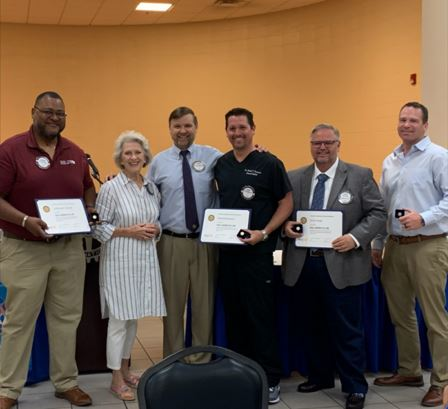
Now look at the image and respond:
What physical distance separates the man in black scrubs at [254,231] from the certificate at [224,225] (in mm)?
58

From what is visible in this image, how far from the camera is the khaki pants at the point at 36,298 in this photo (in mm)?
3832

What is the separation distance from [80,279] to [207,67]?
272 inches

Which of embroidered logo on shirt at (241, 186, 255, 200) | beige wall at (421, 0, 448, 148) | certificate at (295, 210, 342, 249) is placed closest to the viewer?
certificate at (295, 210, 342, 249)

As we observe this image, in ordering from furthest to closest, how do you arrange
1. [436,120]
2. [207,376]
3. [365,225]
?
[436,120] → [365,225] → [207,376]

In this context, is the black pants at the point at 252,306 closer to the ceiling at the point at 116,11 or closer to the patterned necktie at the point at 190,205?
the patterned necktie at the point at 190,205

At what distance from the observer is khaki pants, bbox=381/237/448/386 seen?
4.03 m

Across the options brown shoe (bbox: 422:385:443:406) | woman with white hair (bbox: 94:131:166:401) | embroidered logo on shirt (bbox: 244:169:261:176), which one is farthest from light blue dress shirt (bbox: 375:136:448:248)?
woman with white hair (bbox: 94:131:166:401)

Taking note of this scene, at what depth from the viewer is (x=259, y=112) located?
33.3ft

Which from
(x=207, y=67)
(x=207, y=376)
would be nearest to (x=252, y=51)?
(x=207, y=67)

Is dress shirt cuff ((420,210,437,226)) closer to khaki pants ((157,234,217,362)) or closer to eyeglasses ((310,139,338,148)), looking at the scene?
eyeglasses ((310,139,338,148))

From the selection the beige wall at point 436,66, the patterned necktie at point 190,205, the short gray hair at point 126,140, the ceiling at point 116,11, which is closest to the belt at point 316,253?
the patterned necktie at point 190,205

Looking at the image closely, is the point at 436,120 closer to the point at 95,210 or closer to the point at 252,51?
the point at 95,210

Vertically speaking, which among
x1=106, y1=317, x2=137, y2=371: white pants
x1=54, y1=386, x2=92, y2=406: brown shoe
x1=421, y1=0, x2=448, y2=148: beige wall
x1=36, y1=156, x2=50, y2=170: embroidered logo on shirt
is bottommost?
x1=54, y1=386, x2=92, y2=406: brown shoe

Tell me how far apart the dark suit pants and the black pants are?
0.22 metres
